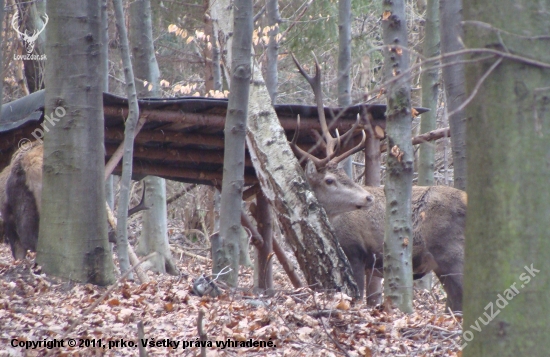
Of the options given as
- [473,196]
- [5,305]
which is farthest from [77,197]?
[473,196]

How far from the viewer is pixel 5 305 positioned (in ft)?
17.2

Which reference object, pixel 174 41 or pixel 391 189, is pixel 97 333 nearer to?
pixel 391 189

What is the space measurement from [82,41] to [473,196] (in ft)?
15.4

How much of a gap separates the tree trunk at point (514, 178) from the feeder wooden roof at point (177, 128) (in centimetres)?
480

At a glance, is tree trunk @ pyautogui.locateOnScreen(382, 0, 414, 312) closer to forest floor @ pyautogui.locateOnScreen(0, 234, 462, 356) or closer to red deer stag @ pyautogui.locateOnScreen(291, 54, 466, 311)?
forest floor @ pyautogui.locateOnScreen(0, 234, 462, 356)

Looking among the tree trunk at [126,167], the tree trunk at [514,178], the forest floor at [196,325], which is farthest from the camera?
the tree trunk at [126,167]

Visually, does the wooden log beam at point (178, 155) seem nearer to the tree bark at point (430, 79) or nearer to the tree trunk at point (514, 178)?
the tree bark at point (430, 79)

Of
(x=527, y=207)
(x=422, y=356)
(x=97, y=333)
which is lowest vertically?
(x=422, y=356)

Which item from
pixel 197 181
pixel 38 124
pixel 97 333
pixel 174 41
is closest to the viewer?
pixel 97 333

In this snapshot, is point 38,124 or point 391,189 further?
point 38,124

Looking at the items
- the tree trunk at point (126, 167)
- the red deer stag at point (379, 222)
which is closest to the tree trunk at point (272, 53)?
the red deer stag at point (379, 222)

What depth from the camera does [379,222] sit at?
9078 mm

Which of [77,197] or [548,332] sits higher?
[77,197]

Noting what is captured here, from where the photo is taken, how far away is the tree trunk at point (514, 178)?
270 centimetres
